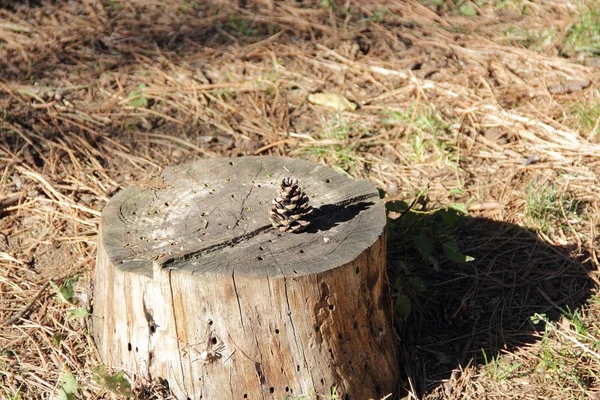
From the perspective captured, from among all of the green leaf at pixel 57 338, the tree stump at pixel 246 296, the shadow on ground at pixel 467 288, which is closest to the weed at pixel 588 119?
the shadow on ground at pixel 467 288

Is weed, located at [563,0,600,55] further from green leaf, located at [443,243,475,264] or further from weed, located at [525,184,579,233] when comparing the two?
green leaf, located at [443,243,475,264]

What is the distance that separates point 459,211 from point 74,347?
1.84m

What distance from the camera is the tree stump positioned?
247 centimetres

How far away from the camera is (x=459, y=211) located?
3484mm

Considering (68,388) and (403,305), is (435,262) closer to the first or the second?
(403,305)

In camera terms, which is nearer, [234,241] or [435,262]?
[234,241]

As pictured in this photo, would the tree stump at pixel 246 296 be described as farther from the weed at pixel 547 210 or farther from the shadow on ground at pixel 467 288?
the weed at pixel 547 210

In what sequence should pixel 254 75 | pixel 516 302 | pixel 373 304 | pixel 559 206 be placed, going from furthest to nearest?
pixel 254 75 → pixel 559 206 → pixel 516 302 → pixel 373 304

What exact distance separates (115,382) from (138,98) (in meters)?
2.32

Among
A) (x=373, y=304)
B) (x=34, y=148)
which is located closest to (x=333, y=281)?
(x=373, y=304)

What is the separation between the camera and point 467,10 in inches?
219

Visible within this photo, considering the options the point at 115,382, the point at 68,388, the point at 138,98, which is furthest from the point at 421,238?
the point at 138,98

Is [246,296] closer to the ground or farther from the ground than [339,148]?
farther from the ground

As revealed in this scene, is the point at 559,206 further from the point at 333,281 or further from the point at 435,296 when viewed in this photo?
the point at 333,281
